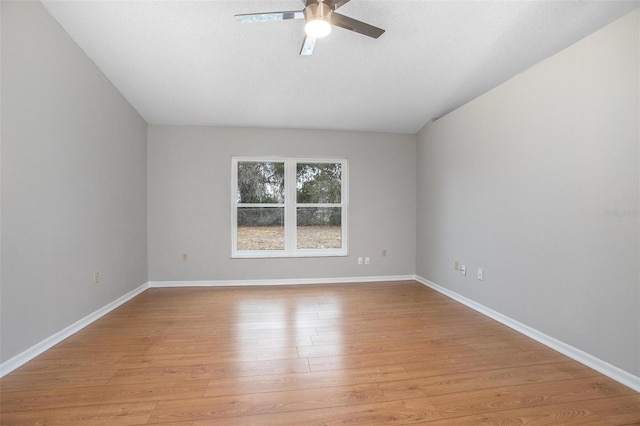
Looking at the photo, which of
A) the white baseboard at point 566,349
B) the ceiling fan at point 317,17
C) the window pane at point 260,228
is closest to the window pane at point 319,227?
the window pane at point 260,228

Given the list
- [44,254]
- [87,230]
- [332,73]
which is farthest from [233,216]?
[332,73]

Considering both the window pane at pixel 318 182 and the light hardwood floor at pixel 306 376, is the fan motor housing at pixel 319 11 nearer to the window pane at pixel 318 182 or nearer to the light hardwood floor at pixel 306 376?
the light hardwood floor at pixel 306 376

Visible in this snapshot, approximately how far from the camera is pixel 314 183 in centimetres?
444

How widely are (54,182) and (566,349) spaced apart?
14.5 feet

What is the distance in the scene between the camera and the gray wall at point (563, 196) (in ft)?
5.92

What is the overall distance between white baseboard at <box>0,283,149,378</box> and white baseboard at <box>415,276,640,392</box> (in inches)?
160

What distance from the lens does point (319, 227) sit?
4453 millimetres

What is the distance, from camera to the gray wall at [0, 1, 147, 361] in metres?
1.92

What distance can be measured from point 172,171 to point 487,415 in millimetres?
4373

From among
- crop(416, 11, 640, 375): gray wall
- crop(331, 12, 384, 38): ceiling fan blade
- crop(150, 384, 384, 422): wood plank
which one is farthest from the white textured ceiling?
crop(150, 384, 384, 422): wood plank

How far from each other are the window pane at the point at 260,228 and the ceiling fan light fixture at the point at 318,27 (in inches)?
110

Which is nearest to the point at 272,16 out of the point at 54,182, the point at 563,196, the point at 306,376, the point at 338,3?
the point at 338,3

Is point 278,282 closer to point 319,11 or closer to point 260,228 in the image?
point 260,228

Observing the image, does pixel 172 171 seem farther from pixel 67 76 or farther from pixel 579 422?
pixel 579 422
